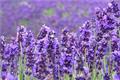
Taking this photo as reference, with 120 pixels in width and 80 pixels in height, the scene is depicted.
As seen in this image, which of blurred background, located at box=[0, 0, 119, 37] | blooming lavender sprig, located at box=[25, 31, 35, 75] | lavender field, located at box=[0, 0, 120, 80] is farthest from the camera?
blurred background, located at box=[0, 0, 119, 37]

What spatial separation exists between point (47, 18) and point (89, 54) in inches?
327

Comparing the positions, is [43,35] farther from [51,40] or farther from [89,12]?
[89,12]

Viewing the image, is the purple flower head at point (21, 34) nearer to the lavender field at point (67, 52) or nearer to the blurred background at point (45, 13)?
the lavender field at point (67, 52)

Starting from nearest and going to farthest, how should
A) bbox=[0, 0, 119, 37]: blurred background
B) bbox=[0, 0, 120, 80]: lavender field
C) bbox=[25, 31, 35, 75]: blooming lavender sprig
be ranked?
bbox=[0, 0, 120, 80]: lavender field, bbox=[25, 31, 35, 75]: blooming lavender sprig, bbox=[0, 0, 119, 37]: blurred background

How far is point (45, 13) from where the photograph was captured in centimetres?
1420

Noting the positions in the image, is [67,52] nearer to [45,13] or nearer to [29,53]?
[29,53]

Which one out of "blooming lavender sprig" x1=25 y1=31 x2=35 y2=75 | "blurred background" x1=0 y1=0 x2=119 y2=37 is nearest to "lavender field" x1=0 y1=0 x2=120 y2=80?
"blooming lavender sprig" x1=25 y1=31 x2=35 y2=75

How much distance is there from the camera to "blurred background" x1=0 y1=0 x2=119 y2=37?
40.3ft

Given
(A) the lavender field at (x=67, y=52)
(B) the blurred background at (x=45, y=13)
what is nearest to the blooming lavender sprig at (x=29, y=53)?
(A) the lavender field at (x=67, y=52)

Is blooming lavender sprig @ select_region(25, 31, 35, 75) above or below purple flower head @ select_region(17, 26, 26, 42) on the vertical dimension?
below

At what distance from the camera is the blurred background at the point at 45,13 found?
12.3m

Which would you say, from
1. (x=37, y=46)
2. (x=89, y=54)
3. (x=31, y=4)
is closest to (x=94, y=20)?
(x=89, y=54)

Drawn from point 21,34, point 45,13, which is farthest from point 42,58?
point 45,13

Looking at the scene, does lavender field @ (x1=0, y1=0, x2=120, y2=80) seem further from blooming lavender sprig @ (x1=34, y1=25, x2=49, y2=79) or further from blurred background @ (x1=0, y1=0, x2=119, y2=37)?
blurred background @ (x1=0, y1=0, x2=119, y2=37)
